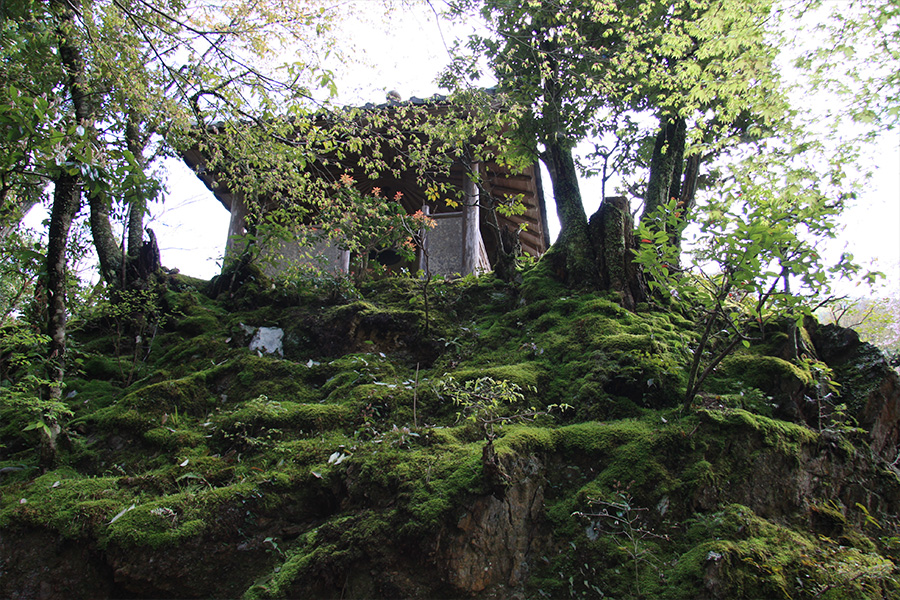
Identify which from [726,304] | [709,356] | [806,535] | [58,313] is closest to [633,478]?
[806,535]

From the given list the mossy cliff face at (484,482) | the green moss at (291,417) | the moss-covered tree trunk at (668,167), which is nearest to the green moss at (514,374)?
the mossy cliff face at (484,482)

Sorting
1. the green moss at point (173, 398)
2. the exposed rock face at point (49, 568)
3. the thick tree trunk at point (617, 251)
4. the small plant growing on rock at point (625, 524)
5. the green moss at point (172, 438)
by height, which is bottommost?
the exposed rock face at point (49, 568)

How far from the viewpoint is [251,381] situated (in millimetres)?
4656

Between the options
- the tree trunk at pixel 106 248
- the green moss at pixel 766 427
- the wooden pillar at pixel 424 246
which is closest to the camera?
the green moss at pixel 766 427

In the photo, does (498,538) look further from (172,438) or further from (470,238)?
(470,238)

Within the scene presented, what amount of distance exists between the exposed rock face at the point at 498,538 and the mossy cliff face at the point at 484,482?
1cm

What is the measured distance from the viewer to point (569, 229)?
601 cm

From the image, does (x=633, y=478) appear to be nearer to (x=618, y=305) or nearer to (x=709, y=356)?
(x=709, y=356)

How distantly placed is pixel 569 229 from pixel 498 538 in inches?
163

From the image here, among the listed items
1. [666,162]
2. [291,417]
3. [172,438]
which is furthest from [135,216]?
[666,162]

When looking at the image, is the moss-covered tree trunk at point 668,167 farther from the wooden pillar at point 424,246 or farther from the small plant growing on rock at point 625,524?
the small plant growing on rock at point 625,524

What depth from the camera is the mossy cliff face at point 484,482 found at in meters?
2.60

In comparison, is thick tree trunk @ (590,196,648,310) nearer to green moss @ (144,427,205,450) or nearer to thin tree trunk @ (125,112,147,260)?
green moss @ (144,427,205,450)

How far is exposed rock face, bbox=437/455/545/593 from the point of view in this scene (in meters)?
2.62
